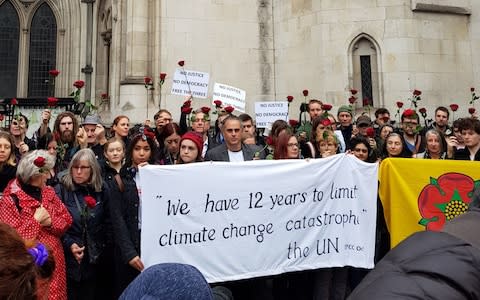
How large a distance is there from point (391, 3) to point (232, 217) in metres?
10.2

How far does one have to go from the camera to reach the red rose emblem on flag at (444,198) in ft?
18.9

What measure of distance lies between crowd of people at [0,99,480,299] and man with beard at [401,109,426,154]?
0.14ft

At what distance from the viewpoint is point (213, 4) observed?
531 inches

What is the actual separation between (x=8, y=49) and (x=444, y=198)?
18.9 m

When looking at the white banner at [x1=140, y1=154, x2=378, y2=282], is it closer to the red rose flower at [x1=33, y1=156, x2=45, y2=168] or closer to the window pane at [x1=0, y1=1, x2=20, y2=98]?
the red rose flower at [x1=33, y1=156, x2=45, y2=168]

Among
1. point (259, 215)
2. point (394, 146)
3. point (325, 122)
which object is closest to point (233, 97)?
point (325, 122)

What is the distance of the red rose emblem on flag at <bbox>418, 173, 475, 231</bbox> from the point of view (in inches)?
226

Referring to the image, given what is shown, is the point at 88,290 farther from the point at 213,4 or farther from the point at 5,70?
the point at 5,70

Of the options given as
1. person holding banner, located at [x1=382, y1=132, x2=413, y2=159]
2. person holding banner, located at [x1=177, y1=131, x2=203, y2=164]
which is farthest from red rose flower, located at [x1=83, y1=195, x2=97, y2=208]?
person holding banner, located at [x1=382, y1=132, x2=413, y2=159]

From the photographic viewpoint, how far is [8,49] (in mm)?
19094

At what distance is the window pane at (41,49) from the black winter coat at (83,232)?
626 inches

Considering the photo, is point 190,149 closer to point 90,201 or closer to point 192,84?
point 90,201

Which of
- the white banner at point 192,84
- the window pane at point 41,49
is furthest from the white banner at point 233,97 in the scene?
the window pane at point 41,49

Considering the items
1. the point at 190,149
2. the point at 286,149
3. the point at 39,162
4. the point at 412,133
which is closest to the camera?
the point at 39,162
